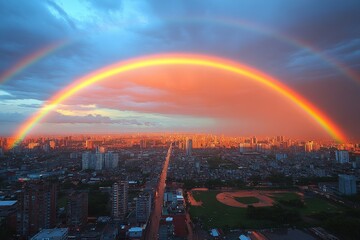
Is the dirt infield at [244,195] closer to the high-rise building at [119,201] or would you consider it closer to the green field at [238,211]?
the green field at [238,211]

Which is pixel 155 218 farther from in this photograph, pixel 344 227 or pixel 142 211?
Answer: pixel 344 227

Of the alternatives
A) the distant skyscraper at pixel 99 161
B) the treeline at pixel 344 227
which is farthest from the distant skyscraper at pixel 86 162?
the treeline at pixel 344 227

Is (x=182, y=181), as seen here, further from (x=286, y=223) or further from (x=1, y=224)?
(x=1, y=224)

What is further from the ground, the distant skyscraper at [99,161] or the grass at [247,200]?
the distant skyscraper at [99,161]

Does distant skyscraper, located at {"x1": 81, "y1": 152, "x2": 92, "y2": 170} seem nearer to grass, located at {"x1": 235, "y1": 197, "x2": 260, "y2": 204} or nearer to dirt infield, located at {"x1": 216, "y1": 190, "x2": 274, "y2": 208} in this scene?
A: dirt infield, located at {"x1": 216, "y1": 190, "x2": 274, "y2": 208}

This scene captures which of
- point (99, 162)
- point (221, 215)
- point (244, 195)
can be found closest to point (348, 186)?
point (244, 195)

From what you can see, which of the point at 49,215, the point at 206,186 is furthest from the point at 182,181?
the point at 49,215
